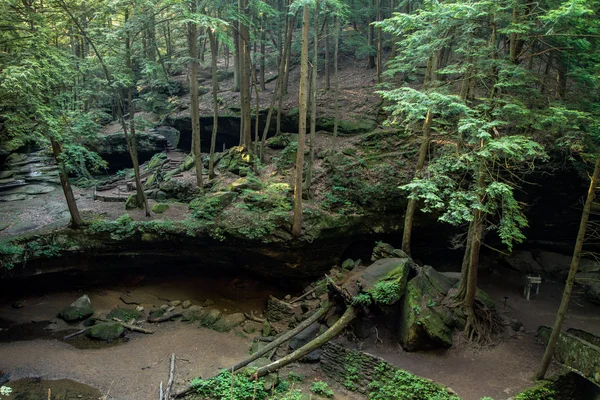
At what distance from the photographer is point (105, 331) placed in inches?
448

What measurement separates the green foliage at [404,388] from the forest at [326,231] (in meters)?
0.05

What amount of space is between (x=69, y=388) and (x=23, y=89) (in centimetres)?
847

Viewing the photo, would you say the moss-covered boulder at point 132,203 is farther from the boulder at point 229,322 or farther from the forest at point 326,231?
the boulder at point 229,322

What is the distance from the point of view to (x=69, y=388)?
8.84 metres

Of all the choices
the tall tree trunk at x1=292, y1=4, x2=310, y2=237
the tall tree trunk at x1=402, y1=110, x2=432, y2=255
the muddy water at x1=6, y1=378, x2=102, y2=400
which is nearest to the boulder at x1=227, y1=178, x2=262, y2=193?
the tall tree trunk at x1=292, y1=4, x2=310, y2=237

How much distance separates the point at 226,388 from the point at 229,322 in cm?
351

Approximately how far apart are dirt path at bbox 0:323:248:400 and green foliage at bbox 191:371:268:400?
679 mm

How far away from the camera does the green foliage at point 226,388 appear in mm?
9039

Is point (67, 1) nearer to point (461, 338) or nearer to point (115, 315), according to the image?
point (115, 315)

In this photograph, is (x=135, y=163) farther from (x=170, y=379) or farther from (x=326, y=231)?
(x=170, y=379)

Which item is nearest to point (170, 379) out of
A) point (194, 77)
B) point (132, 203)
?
point (132, 203)

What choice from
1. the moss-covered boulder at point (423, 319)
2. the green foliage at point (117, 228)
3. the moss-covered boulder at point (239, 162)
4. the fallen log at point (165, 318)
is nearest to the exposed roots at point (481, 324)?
the moss-covered boulder at point (423, 319)

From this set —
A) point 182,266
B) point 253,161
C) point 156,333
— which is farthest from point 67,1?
point 156,333

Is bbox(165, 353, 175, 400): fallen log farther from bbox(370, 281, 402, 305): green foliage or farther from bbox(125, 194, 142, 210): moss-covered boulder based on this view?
bbox(125, 194, 142, 210): moss-covered boulder
